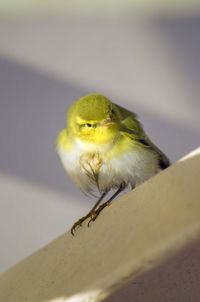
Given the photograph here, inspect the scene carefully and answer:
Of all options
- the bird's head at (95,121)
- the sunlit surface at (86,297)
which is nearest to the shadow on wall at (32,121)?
the bird's head at (95,121)

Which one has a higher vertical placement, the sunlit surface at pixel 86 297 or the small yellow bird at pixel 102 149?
the small yellow bird at pixel 102 149

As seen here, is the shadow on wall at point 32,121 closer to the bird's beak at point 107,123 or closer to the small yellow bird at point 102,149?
the small yellow bird at point 102,149

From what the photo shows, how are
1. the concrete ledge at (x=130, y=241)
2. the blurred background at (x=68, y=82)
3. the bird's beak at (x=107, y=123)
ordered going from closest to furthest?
the concrete ledge at (x=130, y=241)
the bird's beak at (x=107, y=123)
the blurred background at (x=68, y=82)

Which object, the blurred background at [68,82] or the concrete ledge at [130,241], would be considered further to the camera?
the blurred background at [68,82]

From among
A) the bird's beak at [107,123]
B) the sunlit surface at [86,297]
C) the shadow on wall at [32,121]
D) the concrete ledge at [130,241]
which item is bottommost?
the sunlit surface at [86,297]

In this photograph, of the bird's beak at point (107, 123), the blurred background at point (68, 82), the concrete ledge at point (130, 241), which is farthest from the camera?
the blurred background at point (68, 82)

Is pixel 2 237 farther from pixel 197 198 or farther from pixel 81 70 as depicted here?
pixel 197 198

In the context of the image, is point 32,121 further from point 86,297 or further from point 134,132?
point 86,297
